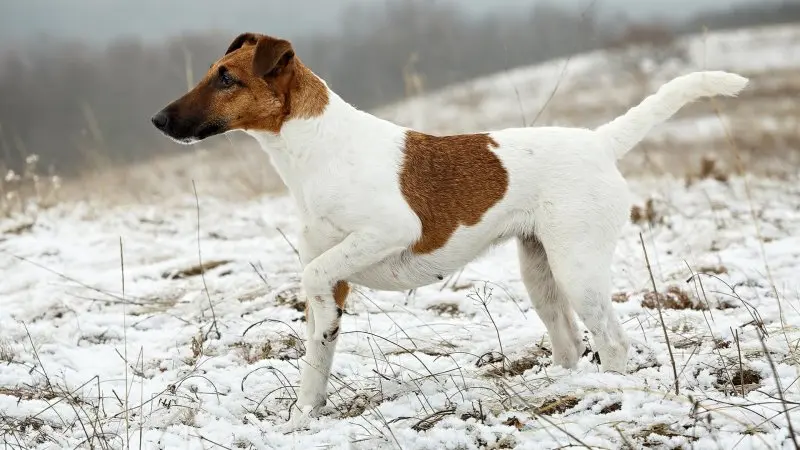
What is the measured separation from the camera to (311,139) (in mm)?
3910

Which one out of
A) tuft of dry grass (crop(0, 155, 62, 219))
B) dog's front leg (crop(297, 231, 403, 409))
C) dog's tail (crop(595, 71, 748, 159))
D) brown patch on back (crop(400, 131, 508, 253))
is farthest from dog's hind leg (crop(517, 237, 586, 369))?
tuft of dry grass (crop(0, 155, 62, 219))

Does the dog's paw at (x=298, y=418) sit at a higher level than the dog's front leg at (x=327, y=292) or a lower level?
lower

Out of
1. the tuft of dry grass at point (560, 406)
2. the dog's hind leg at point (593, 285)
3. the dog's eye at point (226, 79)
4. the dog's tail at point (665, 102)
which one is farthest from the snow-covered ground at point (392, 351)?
the dog's eye at point (226, 79)

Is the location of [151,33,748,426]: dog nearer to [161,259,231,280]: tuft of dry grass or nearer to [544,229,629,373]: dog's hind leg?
[544,229,629,373]: dog's hind leg

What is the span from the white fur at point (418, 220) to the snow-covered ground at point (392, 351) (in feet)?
1.09

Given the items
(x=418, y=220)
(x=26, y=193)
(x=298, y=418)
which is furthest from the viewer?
(x=26, y=193)

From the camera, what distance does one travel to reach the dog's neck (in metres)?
3.91

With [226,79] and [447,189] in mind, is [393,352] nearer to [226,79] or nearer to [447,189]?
[447,189]

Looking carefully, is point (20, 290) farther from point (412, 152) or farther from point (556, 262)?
point (556, 262)

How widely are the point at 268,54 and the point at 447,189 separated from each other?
118 centimetres

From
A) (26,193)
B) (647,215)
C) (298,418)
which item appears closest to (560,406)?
(298,418)

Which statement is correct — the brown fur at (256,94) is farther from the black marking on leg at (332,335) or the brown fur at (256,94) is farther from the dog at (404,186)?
the black marking on leg at (332,335)

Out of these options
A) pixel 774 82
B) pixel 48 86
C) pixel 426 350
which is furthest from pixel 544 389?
pixel 48 86

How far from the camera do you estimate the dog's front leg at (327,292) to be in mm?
3805
